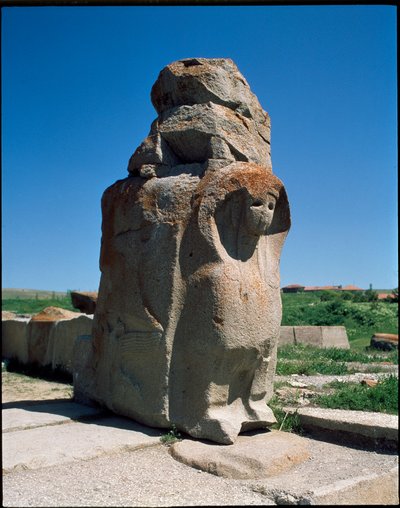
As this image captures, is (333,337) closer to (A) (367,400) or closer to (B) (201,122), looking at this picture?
(A) (367,400)

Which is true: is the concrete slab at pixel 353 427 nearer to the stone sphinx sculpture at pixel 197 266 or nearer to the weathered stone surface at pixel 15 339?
the stone sphinx sculpture at pixel 197 266

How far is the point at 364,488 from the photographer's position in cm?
353

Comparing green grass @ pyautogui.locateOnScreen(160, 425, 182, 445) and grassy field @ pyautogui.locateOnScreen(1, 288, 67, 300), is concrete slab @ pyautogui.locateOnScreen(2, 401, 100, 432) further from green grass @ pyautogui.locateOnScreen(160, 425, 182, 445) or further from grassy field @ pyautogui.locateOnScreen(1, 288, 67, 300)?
grassy field @ pyautogui.locateOnScreen(1, 288, 67, 300)

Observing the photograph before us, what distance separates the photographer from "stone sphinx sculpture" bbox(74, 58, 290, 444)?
4.34 meters

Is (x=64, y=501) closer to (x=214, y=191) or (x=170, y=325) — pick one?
(x=170, y=325)

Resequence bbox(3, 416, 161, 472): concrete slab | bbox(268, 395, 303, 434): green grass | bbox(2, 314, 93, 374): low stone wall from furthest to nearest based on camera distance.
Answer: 1. bbox(2, 314, 93, 374): low stone wall
2. bbox(268, 395, 303, 434): green grass
3. bbox(3, 416, 161, 472): concrete slab

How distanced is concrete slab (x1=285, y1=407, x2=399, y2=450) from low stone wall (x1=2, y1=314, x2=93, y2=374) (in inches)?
191

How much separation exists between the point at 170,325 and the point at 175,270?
435mm

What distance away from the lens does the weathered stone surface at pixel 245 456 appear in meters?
3.81

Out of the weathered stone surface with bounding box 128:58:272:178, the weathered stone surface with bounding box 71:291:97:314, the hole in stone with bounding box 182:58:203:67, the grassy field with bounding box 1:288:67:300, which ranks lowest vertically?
the grassy field with bounding box 1:288:67:300

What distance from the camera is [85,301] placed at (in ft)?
38.8

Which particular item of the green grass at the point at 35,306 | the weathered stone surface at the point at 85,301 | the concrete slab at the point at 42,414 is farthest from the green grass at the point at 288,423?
the green grass at the point at 35,306

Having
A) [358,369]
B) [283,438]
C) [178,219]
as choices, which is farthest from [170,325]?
[358,369]

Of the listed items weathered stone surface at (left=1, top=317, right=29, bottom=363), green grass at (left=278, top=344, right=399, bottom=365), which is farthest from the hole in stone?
weathered stone surface at (left=1, top=317, right=29, bottom=363)
